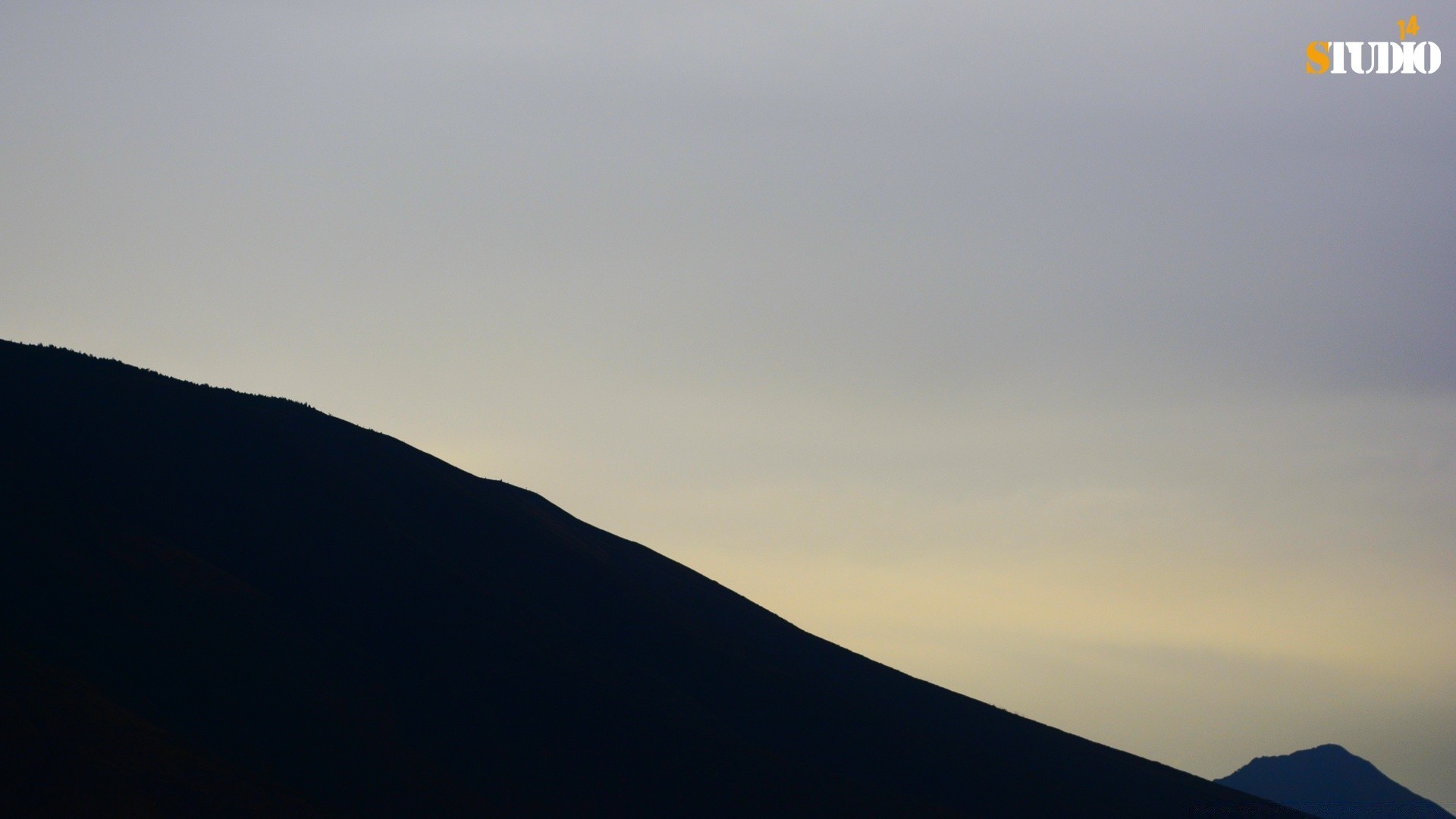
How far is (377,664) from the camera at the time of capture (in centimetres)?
5791

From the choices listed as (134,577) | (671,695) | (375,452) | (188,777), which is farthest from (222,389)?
(188,777)

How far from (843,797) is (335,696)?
24.4 m

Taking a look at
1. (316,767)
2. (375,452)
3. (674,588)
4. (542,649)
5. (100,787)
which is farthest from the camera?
(674,588)

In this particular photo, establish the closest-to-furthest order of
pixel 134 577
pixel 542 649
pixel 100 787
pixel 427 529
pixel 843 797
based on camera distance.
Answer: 1. pixel 100 787
2. pixel 134 577
3. pixel 843 797
4. pixel 542 649
5. pixel 427 529

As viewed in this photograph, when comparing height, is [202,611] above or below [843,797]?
above

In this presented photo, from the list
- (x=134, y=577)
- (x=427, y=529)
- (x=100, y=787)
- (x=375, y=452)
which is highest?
(x=375, y=452)

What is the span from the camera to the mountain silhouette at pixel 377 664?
45344 millimetres

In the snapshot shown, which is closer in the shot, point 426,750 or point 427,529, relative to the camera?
point 426,750

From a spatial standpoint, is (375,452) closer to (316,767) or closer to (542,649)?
(542,649)

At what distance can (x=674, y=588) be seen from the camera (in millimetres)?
88375

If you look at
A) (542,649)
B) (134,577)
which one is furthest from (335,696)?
(542,649)

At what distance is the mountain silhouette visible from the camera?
1785 inches

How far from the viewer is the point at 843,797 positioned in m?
60.7

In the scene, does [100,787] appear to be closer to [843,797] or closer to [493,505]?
[843,797]
